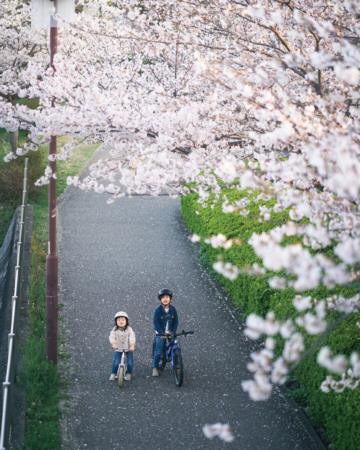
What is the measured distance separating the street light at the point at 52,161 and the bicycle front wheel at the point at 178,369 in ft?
5.74

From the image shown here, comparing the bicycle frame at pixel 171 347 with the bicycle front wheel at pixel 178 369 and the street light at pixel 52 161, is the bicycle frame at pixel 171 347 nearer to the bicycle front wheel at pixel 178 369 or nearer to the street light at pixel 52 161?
the bicycle front wheel at pixel 178 369

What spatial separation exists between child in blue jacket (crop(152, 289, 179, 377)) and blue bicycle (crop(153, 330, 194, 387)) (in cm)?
9

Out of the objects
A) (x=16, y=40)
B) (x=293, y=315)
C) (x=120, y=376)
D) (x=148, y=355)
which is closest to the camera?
(x=293, y=315)

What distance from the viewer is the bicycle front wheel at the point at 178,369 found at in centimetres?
882

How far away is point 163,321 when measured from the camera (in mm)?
9352

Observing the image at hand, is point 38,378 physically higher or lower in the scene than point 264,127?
lower

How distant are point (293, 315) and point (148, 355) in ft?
8.11

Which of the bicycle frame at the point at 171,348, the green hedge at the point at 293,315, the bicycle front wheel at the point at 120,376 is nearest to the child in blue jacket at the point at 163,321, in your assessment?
the bicycle frame at the point at 171,348

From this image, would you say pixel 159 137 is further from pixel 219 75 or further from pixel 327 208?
pixel 327 208

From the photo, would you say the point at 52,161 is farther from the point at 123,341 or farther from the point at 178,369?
the point at 178,369

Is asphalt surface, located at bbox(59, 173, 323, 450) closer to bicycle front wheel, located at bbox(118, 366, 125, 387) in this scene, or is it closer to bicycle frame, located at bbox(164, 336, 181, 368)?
bicycle front wheel, located at bbox(118, 366, 125, 387)

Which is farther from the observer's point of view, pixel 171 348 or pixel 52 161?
pixel 171 348

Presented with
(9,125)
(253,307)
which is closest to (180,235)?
(253,307)

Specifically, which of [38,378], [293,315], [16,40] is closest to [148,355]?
[38,378]
